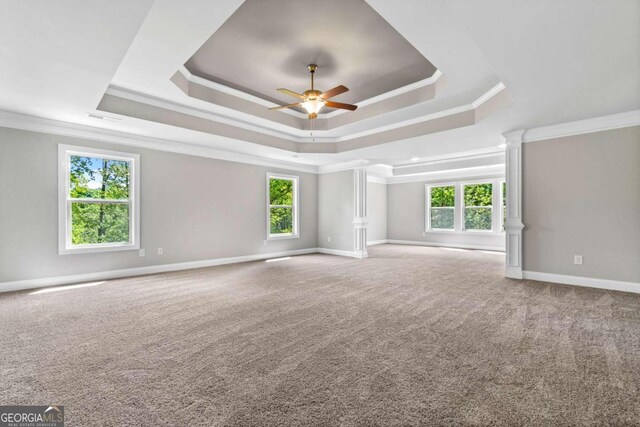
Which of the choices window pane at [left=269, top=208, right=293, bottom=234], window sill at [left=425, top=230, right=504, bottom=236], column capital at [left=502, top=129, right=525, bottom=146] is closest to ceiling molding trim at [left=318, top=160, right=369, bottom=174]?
window pane at [left=269, top=208, right=293, bottom=234]

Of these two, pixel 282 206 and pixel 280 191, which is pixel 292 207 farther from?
pixel 280 191

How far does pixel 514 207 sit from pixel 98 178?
6.84m

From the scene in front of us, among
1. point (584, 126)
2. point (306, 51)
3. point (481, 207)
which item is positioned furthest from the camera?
point (481, 207)

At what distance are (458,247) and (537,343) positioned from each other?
23.5ft

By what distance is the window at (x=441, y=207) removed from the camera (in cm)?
944

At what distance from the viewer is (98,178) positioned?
4.82 m

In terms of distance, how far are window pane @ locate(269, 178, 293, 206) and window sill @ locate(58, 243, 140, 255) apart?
313cm

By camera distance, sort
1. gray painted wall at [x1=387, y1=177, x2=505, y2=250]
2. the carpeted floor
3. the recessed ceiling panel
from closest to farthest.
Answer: the carpeted floor → the recessed ceiling panel → gray painted wall at [x1=387, y1=177, x2=505, y2=250]

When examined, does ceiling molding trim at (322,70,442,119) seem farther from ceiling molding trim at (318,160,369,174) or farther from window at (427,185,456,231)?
window at (427,185,456,231)

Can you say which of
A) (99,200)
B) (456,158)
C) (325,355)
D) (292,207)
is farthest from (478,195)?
(99,200)

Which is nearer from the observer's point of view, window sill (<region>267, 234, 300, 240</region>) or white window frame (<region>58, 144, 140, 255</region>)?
white window frame (<region>58, 144, 140, 255</region>)

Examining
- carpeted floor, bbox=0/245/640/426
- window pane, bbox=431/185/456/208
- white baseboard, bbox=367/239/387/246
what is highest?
window pane, bbox=431/185/456/208

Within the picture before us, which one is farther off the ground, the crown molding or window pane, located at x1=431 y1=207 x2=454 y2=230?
the crown molding

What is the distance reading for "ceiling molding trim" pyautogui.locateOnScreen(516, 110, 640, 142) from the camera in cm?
398
